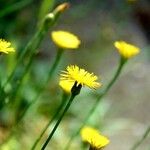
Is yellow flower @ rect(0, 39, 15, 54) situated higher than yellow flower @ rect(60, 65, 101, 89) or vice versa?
yellow flower @ rect(60, 65, 101, 89)

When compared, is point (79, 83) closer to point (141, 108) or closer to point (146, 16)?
point (141, 108)

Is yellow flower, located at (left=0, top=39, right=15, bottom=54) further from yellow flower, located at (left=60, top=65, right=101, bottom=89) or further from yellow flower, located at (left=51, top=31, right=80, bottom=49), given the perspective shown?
yellow flower, located at (left=51, top=31, right=80, bottom=49)

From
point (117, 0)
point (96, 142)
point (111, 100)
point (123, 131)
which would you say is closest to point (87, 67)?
point (111, 100)

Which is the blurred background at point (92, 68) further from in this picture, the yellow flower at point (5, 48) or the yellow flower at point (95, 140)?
the yellow flower at point (5, 48)

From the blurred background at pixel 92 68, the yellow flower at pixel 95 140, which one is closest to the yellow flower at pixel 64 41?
the yellow flower at pixel 95 140

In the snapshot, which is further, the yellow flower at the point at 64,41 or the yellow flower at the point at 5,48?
the yellow flower at the point at 64,41

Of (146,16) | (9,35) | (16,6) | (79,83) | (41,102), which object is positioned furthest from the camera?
(146,16)

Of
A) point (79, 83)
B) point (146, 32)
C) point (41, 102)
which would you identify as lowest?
point (41, 102)

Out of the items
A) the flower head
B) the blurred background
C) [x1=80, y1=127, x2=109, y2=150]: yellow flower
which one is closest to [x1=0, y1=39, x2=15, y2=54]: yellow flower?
the flower head

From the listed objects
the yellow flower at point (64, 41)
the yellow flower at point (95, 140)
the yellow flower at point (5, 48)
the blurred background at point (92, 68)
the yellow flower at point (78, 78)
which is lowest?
the blurred background at point (92, 68)
